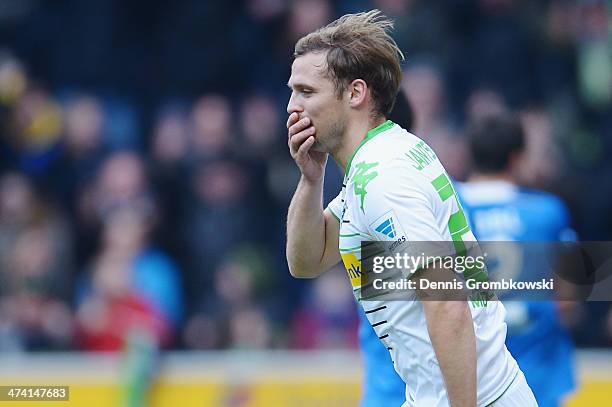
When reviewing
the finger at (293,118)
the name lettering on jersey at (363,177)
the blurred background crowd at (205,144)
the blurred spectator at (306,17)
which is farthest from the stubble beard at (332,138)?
the blurred spectator at (306,17)

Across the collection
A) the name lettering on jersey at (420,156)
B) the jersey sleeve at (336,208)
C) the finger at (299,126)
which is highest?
the finger at (299,126)

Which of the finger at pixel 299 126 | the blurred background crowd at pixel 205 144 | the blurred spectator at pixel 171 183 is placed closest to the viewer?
the finger at pixel 299 126

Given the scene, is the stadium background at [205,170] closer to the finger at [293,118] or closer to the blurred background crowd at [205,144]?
the blurred background crowd at [205,144]

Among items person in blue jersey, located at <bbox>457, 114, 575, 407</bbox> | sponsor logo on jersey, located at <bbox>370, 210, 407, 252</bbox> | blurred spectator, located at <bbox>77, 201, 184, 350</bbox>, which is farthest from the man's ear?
blurred spectator, located at <bbox>77, 201, 184, 350</bbox>

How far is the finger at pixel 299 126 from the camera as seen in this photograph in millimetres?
3963

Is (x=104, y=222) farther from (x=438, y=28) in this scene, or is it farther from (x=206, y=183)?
(x=438, y=28)

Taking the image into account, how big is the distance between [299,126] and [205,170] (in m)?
5.59

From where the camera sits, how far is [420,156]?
372cm

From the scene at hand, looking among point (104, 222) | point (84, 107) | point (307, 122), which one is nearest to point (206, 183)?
point (104, 222)

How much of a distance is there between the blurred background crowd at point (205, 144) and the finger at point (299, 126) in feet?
14.5

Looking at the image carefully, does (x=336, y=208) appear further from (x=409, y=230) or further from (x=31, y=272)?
(x=31, y=272)

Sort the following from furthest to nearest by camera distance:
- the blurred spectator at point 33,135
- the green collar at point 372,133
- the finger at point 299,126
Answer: the blurred spectator at point 33,135
the finger at point 299,126
the green collar at point 372,133

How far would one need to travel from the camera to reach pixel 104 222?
30.7ft

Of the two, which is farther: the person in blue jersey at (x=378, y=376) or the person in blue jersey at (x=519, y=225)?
the person in blue jersey at (x=519, y=225)
